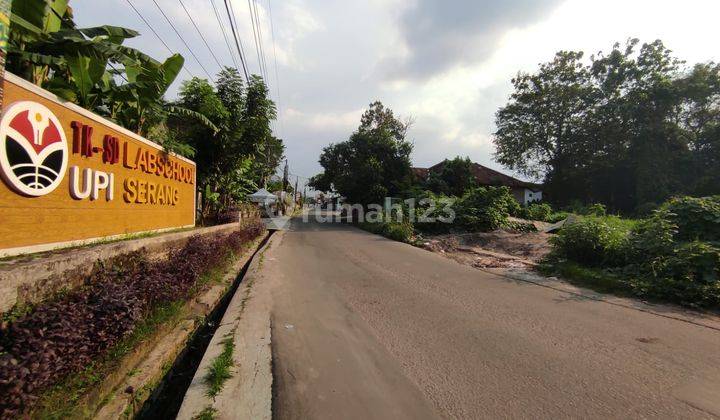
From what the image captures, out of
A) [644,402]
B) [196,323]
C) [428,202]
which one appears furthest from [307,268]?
[428,202]

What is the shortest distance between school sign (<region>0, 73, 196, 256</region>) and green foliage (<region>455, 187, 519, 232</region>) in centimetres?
1404

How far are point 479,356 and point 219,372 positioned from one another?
9.16 feet

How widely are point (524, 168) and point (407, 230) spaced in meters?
24.7

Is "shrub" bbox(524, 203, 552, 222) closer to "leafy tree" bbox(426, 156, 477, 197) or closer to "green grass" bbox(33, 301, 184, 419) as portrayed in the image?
"leafy tree" bbox(426, 156, 477, 197)

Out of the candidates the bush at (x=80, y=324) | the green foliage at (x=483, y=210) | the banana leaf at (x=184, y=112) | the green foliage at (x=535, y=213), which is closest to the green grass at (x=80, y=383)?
the bush at (x=80, y=324)

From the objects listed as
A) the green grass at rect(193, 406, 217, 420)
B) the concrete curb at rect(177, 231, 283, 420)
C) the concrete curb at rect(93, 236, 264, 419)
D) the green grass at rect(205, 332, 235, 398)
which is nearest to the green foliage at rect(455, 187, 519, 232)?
the concrete curb at rect(177, 231, 283, 420)

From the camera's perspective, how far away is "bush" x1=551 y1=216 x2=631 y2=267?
333 inches

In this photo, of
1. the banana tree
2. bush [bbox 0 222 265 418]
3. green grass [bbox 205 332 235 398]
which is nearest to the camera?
bush [bbox 0 222 265 418]

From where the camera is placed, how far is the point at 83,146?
4.89m

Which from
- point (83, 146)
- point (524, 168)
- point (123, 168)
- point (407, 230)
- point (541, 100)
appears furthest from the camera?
point (524, 168)

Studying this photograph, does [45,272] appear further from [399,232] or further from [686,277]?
[399,232]

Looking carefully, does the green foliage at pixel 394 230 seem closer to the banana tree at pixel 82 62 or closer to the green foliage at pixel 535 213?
the green foliage at pixel 535 213

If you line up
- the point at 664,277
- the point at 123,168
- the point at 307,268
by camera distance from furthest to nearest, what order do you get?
the point at 307,268 < the point at 664,277 < the point at 123,168

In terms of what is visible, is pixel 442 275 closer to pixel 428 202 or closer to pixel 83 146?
pixel 83 146
